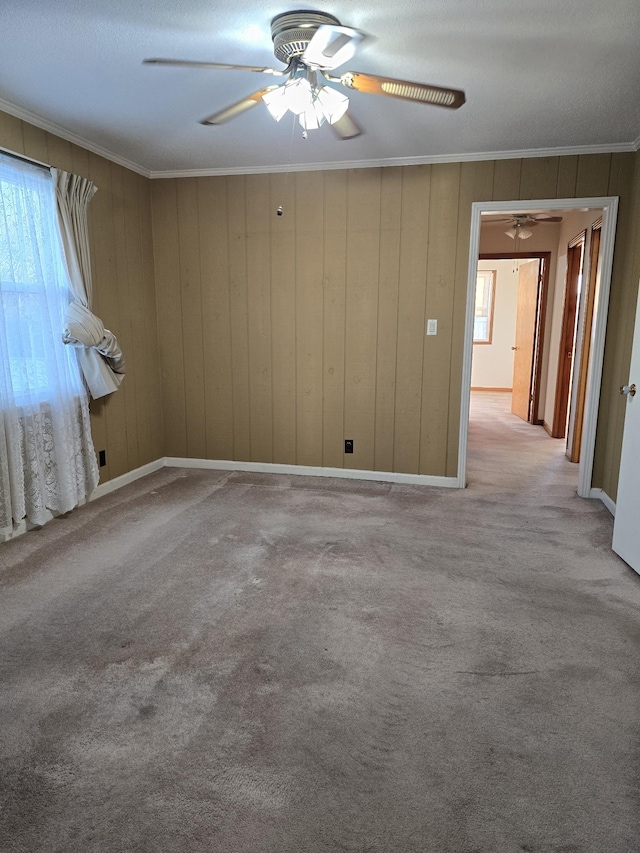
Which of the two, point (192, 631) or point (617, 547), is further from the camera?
point (617, 547)

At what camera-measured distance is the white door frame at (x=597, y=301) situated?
3.76 metres

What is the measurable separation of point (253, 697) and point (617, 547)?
223cm

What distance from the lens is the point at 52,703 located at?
184 centimetres

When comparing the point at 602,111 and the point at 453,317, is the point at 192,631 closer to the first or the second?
the point at 453,317

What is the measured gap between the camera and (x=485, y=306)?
387 inches

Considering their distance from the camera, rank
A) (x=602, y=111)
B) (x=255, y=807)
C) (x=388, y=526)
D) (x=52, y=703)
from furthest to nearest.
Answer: (x=388, y=526) → (x=602, y=111) → (x=52, y=703) → (x=255, y=807)

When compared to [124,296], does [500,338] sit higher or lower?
lower

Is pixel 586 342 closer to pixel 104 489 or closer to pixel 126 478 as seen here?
pixel 126 478

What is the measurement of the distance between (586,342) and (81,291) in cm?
412

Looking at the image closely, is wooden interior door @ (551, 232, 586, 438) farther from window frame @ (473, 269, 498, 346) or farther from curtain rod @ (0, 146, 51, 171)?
curtain rod @ (0, 146, 51, 171)

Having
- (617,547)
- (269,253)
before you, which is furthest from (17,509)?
(617,547)

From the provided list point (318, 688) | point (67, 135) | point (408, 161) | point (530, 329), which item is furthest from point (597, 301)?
point (67, 135)

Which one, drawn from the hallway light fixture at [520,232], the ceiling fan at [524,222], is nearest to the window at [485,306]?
the ceiling fan at [524,222]

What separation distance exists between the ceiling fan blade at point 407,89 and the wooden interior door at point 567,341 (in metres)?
4.35
